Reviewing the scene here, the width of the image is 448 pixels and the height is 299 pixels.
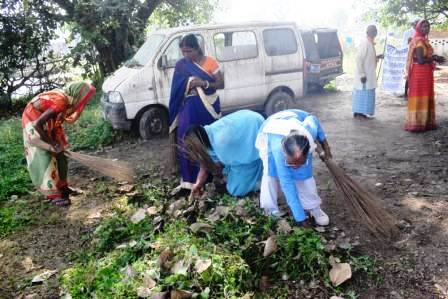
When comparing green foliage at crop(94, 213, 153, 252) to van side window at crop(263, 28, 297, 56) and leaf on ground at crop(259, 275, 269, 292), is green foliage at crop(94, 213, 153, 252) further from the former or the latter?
van side window at crop(263, 28, 297, 56)

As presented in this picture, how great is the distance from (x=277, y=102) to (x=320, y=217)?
449 cm

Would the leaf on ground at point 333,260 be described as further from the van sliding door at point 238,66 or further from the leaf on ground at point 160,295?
the van sliding door at point 238,66

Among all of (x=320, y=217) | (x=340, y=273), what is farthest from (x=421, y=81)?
(x=340, y=273)

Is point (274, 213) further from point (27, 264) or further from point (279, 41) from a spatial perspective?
point (279, 41)

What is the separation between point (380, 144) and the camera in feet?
20.4

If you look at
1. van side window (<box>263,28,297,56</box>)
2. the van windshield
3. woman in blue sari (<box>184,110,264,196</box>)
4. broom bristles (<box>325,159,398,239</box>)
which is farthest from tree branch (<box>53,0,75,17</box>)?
broom bristles (<box>325,159,398,239</box>)

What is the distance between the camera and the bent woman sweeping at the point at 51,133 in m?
4.43

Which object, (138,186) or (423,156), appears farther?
(423,156)

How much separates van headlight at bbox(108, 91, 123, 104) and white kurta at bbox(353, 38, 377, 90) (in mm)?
4228

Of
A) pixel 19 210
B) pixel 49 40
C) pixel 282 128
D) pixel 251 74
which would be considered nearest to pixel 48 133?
pixel 19 210

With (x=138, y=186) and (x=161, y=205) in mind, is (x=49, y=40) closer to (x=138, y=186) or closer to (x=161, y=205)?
(x=138, y=186)

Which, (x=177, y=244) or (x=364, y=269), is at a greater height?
(x=177, y=244)

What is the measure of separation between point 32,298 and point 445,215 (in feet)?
11.7

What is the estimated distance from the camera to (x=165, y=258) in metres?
3.04
